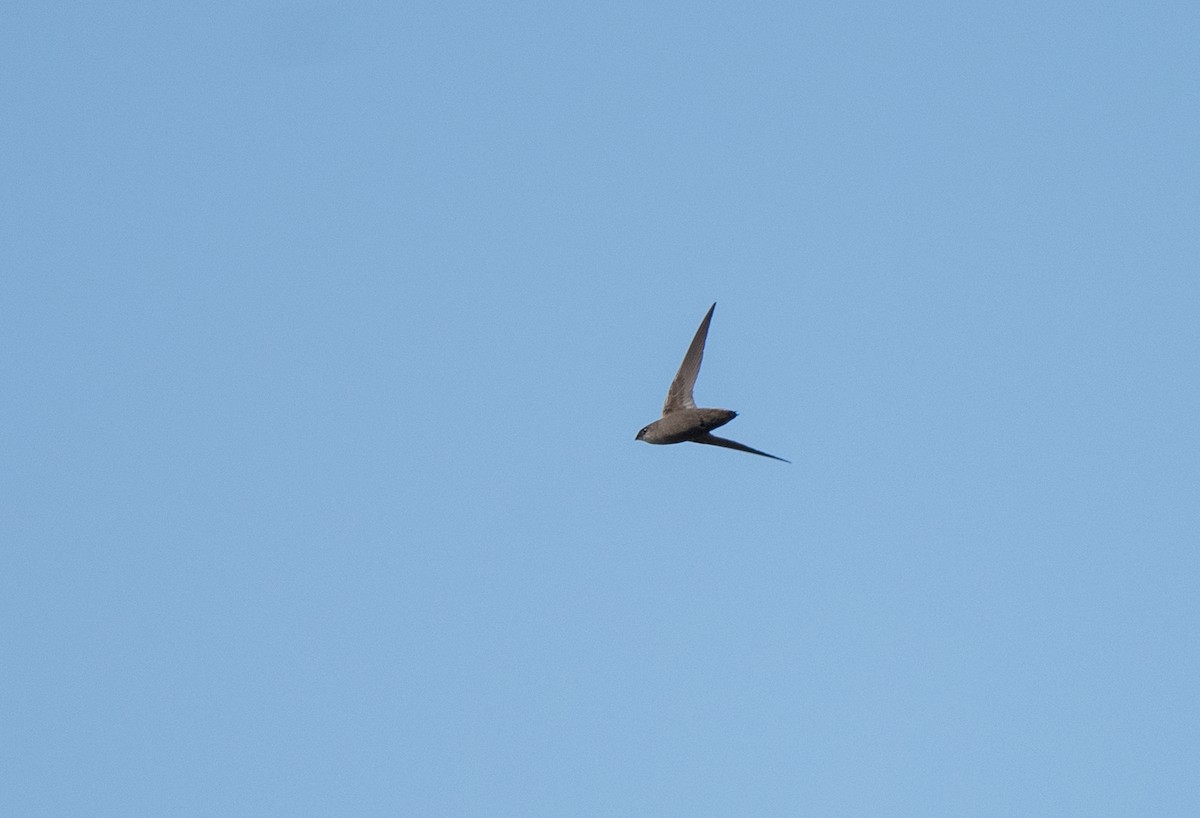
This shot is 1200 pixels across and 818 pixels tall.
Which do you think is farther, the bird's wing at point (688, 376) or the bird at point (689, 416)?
the bird's wing at point (688, 376)

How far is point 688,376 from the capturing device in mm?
45000

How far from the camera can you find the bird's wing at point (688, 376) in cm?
4472

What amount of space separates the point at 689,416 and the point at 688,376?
260cm

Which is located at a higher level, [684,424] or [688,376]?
[688,376]

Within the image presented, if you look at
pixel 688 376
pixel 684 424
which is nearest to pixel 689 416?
pixel 684 424

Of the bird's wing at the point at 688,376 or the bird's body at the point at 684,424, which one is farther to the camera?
the bird's wing at the point at 688,376

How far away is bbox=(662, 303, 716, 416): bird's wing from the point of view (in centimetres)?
4472

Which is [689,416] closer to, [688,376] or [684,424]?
[684,424]

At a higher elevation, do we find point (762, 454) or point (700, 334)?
point (700, 334)

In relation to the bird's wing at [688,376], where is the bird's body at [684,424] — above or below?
below

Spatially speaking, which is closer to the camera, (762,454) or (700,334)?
(762,454)

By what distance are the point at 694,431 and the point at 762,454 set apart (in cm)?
192

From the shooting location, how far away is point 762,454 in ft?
136

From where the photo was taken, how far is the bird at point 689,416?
4184cm
